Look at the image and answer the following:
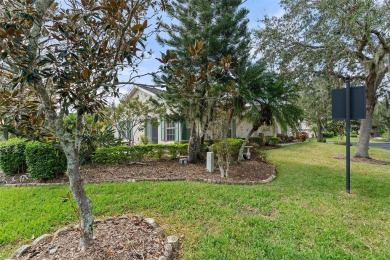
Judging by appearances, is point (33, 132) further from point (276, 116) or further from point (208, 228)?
point (276, 116)

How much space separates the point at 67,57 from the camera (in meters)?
2.25

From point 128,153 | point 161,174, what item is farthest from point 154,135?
point 161,174

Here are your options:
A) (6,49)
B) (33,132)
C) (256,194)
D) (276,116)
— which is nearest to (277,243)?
(256,194)

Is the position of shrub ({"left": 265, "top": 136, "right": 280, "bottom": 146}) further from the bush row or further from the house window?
the bush row

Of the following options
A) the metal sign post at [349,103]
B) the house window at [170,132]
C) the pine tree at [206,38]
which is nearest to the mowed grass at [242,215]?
the metal sign post at [349,103]

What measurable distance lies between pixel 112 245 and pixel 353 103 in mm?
5540

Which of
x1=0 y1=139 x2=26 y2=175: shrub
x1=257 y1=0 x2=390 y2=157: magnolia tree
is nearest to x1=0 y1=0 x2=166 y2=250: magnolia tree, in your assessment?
x1=0 y1=139 x2=26 y2=175: shrub

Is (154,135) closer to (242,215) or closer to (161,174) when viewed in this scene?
(161,174)

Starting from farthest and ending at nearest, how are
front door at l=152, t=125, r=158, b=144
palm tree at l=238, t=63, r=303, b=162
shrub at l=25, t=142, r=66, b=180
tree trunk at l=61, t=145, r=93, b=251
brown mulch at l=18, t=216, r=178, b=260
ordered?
front door at l=152, t=125, r=158, b=144, palm tree at l=238, t=63, r=303, b=162, shrub at l=25, t=142, r=66, b=180, brown mulch at l=18, t=216, r=178, b=260, tree trunk at l=61, t=145, r=93, b=251

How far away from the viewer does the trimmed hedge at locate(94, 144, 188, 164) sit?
28.9 ft

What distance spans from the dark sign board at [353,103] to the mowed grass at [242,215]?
1.84 m

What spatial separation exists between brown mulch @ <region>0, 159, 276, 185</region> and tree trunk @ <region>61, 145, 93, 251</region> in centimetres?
369

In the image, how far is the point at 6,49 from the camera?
189 cm

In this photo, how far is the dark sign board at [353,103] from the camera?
5113 mm
